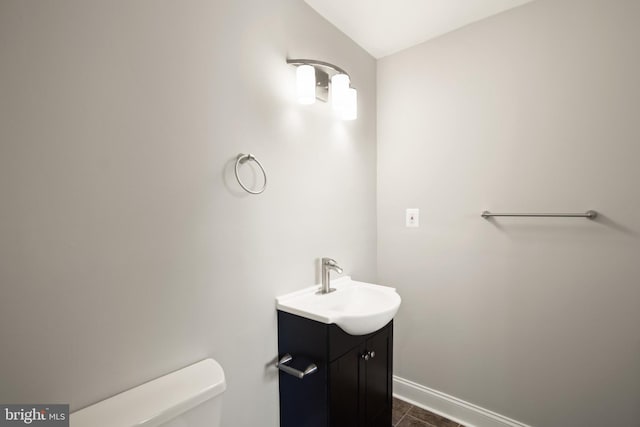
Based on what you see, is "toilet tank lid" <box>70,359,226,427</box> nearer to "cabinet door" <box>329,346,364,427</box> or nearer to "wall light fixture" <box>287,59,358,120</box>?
"cabinet door" <box>329,346,364,427</box>

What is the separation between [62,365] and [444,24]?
232cm

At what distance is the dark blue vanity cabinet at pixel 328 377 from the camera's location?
45.3 inches

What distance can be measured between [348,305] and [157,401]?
38.7 inches

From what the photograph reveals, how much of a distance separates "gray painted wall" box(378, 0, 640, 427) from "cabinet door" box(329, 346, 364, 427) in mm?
785

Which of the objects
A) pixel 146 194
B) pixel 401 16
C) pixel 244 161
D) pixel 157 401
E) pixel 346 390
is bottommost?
pixel 346 390

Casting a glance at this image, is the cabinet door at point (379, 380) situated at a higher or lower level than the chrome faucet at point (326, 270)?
lower

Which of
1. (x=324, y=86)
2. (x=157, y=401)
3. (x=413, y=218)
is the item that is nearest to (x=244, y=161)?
(x=324, y=86)

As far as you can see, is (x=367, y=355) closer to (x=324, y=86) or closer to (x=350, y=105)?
(x=350, y=105)

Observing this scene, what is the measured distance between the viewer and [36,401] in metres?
0.72

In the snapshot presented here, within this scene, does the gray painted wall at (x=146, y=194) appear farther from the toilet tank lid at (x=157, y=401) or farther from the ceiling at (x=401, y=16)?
the ceiling at (x=401, y=16)

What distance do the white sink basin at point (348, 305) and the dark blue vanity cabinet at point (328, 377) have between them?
4 centimetres

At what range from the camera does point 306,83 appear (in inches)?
53.2

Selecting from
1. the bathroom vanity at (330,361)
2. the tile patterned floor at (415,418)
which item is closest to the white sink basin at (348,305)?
the bathroom vanity at (330,361)

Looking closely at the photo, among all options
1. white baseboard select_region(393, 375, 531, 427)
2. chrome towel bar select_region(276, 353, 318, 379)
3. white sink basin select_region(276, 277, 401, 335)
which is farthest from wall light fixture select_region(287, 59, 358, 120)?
white baseboard select_region(393, 375, 531, 427)
